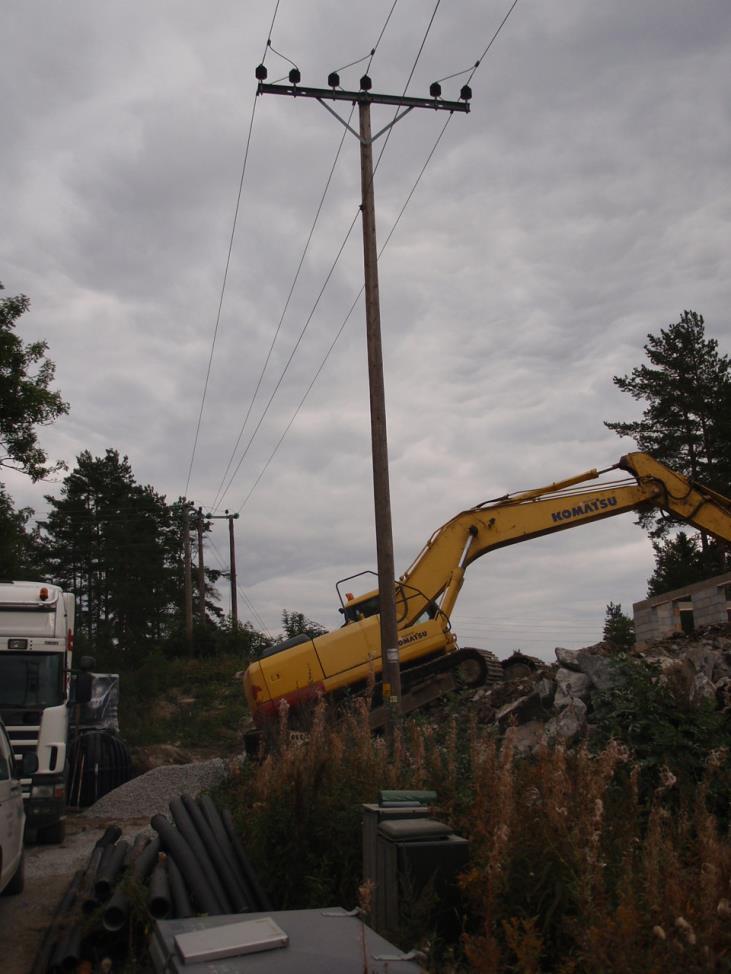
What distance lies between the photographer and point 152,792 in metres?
16.4

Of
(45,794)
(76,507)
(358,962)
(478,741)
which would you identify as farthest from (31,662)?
(76,507)

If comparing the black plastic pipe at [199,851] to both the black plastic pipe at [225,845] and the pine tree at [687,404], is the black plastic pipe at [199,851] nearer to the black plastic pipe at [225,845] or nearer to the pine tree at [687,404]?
the black plastic pipe at [225,845]

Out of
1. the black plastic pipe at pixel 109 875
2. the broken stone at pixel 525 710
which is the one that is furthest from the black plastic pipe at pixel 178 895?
the broken stone at pixel 525 710

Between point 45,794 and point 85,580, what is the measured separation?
169ft

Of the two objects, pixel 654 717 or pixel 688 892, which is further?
pixel 654 717

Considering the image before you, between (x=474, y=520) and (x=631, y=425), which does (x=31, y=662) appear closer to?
(x=474, y=520)

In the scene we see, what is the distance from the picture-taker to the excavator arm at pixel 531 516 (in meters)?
18.3

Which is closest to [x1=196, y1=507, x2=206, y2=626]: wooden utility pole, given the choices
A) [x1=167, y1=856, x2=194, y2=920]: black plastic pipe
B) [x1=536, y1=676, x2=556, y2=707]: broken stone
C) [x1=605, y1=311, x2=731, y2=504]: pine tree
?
[x1=605, y1=311, x2=731, y2=504]: pine tree

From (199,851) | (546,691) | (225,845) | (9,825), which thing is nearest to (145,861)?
(199,851)

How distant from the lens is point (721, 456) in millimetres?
34906

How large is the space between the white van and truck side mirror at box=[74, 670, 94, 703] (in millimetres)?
4558

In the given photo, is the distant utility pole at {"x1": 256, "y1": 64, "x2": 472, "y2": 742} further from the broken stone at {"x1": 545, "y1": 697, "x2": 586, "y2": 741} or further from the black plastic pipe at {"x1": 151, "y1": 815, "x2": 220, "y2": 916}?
the black plastic pipe at {"x1": 151, "y1": 815, "x2": 220, "y2": 916}

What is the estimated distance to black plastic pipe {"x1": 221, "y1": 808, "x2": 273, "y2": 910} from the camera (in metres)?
7.16

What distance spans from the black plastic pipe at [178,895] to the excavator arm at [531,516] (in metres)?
11.3
